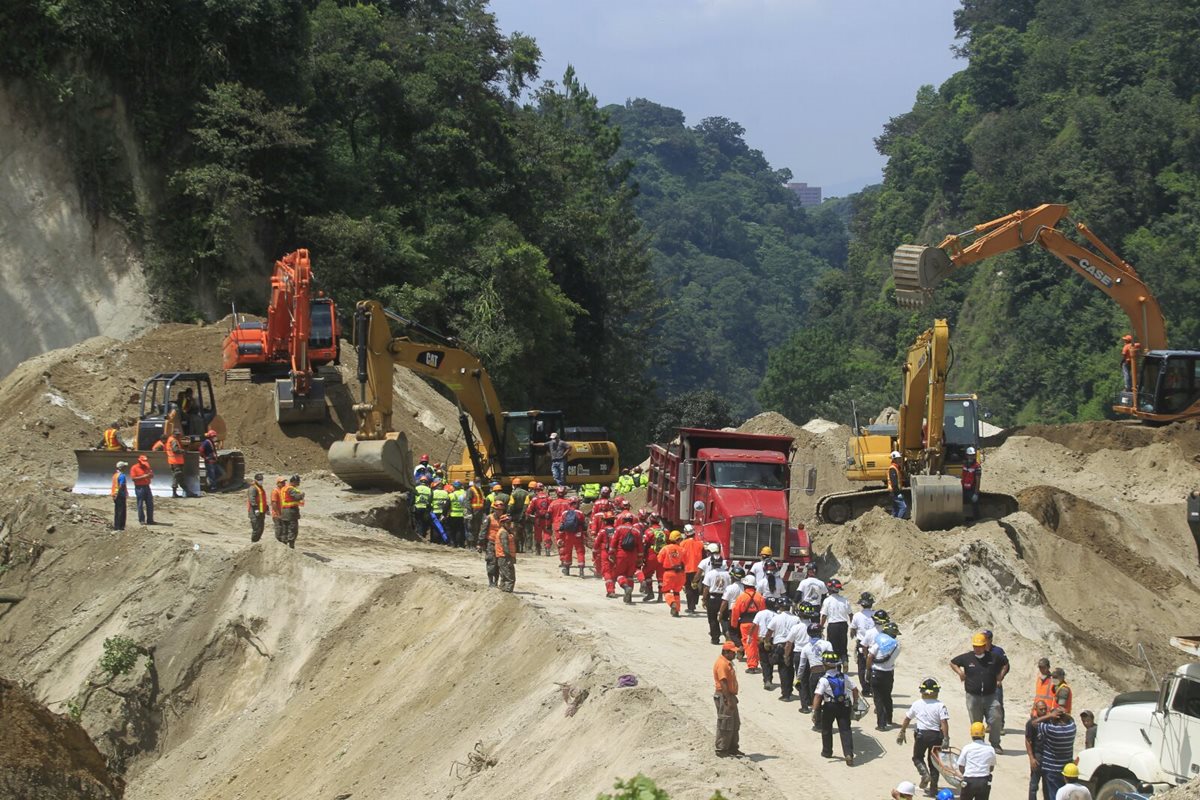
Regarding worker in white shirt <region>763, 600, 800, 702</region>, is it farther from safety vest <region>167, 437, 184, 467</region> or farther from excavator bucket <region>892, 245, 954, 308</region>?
safety vest <region>167, 437, 184, 467</region>

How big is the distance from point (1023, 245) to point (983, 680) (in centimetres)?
2261

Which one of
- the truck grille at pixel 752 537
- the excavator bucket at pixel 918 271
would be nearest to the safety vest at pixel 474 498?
the truck grille at pixel 752 537

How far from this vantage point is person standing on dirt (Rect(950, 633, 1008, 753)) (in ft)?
61.8

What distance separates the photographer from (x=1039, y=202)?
317 feet

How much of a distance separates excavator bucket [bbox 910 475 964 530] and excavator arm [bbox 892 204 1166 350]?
4.81 m

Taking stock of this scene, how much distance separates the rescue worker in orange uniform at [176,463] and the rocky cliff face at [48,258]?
17084mm

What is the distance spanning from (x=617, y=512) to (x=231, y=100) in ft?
85.6

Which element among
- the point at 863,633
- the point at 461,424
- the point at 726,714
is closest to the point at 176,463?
the point at 461,424

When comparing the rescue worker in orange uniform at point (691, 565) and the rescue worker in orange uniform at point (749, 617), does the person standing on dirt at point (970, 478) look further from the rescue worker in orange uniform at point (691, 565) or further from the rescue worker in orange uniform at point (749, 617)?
the rescue worker in orange uniform at point (749, 617)

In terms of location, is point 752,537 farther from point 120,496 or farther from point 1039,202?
point 1039,202

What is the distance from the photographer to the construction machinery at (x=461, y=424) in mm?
34156

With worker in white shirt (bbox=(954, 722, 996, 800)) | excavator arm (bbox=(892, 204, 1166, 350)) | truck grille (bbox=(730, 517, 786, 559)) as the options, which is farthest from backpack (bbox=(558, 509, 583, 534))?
worker in white shirt (bbox=(954, 722, 996, 800))

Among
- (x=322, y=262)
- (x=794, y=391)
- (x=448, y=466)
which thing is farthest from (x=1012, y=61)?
(x=448, y=466)

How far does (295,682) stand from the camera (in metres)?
24.9
